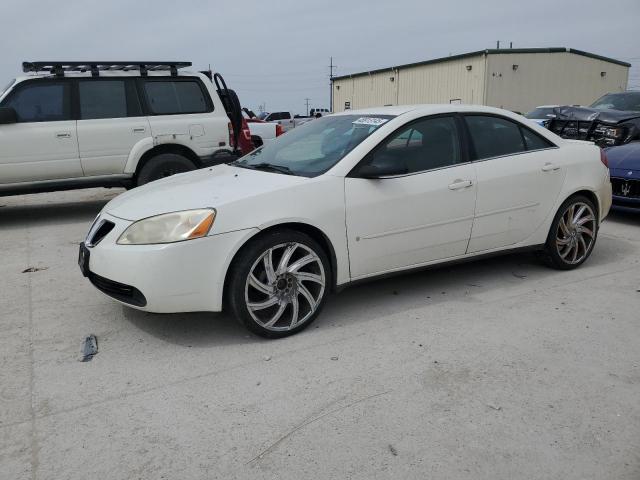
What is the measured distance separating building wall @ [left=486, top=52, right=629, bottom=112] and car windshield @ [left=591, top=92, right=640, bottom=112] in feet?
57.2

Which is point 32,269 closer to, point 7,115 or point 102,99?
point 7,115

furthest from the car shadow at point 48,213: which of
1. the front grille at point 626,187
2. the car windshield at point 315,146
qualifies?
the front grille at point 626,187

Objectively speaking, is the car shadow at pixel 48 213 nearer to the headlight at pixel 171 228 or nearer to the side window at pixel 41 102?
the side window at pixel 41 102

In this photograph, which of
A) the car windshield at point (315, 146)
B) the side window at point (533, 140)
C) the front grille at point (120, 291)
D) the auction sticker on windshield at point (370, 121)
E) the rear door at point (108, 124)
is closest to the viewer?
the front grille at point (120, 291)

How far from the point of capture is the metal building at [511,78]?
2841 centimetres

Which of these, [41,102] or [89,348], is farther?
[41,102]

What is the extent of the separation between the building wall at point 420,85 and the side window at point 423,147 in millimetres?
25699

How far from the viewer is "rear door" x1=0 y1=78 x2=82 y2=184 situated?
6820 millimetres

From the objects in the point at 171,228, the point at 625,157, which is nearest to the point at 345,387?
the point at 171,228

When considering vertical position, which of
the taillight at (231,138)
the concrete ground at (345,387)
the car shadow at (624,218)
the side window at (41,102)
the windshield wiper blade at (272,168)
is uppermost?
the side window at (41,102)

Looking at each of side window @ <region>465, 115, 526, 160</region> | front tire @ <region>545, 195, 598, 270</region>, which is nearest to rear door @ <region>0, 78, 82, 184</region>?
side window @ <region>465, 115, 526, 160</region>

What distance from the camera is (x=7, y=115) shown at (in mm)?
6691

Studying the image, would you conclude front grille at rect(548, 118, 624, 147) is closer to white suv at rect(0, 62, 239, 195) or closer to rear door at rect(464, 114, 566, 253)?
rear door at rect(464, 114, 566, 253)

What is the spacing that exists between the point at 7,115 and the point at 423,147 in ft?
17.3
